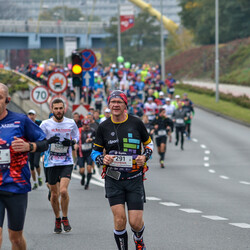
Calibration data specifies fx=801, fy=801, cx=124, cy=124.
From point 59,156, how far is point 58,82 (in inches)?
532

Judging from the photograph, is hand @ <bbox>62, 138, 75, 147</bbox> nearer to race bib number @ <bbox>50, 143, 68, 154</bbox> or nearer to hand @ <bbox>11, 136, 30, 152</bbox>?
race bib number @ <bbox>50, 143, 68, 154</bbox>

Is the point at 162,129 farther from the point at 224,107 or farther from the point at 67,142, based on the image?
the point at 224,107

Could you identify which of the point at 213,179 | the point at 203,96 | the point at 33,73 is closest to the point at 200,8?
the point at 203,96

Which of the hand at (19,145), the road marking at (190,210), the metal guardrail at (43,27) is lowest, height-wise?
the road marking at (190,210)

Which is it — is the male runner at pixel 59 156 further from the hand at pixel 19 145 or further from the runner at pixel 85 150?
the runner at pixel 85 150

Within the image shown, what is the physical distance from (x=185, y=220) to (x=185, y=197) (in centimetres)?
418

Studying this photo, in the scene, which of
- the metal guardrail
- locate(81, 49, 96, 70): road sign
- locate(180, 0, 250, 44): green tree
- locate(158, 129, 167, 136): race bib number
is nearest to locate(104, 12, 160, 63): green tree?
the metal guardrail

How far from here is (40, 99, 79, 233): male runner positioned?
11.7 metres

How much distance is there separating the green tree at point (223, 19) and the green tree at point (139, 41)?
6715 millimetres

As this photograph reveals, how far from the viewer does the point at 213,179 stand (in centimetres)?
2102

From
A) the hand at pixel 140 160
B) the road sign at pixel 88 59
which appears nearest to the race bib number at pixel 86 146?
the road sign at pixel 88 59

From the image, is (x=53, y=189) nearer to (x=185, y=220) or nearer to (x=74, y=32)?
(x=185, y=220)

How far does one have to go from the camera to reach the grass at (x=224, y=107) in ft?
141

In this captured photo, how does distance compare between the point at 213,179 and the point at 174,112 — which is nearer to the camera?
the point at 213,179
